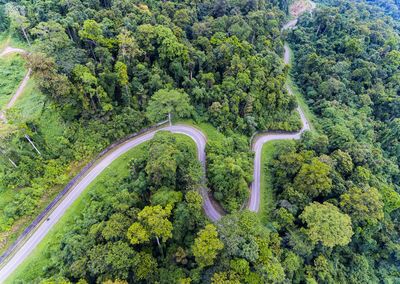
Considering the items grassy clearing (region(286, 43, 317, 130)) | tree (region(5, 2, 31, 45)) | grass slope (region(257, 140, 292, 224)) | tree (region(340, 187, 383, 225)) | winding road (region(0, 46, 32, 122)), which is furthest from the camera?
grassy clearing (region(286, 43, 317, 130))

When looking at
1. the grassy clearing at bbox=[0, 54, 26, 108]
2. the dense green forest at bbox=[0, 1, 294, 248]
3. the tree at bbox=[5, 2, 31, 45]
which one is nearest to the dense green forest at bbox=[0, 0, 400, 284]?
the dense green forest at bbox=[0, 1, 294, 248]

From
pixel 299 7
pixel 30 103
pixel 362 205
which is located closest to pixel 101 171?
pixel 30 103

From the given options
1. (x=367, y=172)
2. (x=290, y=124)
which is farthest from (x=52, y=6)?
(x=367, y=172)

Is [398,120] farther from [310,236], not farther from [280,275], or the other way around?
[280,275]

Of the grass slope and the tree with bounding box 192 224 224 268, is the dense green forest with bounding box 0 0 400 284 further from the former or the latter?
the grass slope

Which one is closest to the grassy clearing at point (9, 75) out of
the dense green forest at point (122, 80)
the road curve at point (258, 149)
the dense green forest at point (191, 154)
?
the dense green forest at point (191, 154)
